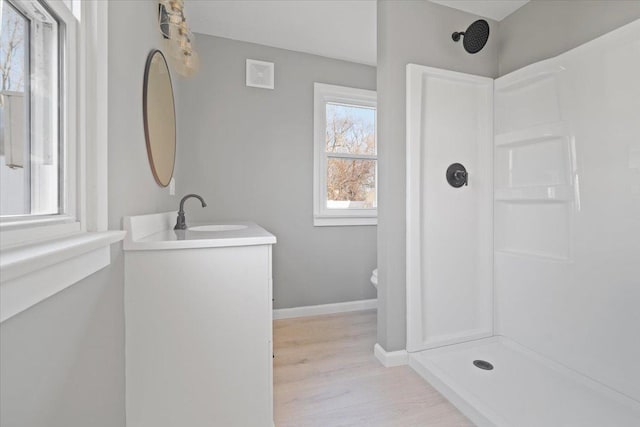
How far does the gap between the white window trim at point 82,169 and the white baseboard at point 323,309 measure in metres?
1.84

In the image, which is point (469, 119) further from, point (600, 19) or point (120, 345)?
point (120, 345)

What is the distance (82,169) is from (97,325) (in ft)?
1.55

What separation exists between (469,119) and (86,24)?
211 centimetres

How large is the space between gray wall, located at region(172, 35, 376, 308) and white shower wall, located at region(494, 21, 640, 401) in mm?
1288

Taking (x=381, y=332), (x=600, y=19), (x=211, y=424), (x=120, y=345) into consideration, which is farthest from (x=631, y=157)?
(x=120, y=345)

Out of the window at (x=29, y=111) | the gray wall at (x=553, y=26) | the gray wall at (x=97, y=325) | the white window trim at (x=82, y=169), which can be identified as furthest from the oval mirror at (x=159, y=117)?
the gray wall at (x=553, y=26)

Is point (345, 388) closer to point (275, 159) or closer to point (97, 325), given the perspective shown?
point (97, 325)

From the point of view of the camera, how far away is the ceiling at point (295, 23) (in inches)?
79.0

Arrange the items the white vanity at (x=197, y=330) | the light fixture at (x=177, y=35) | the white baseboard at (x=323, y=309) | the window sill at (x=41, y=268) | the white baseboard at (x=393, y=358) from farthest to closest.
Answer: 1. the white baseboard at (x=323, y=309)
2. the white baseboard at (x=393, y=358)
3. the light fixture at (x=177, y=35)
4. the white vanity at (x=197, y=330)
5. the window sill at (x=41, y=268)

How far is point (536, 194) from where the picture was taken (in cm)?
177

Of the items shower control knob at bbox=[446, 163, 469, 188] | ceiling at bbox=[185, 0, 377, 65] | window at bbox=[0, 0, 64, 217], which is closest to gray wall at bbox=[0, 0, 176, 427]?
window at bbox=[0, 0, 64, 217]

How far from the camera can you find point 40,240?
638 millimetres

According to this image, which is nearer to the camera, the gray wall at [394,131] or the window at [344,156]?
the gray wall at [394,131]

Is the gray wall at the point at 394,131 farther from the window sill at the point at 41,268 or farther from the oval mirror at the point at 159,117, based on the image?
the window sill at the point at 41,268
